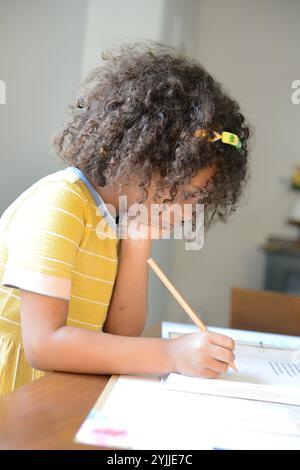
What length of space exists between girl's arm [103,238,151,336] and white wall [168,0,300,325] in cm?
209

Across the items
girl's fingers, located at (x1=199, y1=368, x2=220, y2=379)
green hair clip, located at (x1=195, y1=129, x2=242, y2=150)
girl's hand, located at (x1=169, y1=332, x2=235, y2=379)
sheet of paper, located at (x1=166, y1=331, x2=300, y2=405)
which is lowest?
sheet of paper, located at (x1=166, y1=331, x2=300, y2=405)

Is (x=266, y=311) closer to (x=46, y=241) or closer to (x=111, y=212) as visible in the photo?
(x=111, y=212)

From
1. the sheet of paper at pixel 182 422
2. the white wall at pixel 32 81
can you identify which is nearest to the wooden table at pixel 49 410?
the sheet of paper at pixel 182 422

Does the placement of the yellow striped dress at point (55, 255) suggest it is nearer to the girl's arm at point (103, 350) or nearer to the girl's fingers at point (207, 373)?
the girl's arm at point (103, 350)

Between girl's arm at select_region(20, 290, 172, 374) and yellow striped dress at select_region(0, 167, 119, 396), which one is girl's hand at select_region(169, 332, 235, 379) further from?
yellow striped dress at select_region(0, 167, 119, 396)

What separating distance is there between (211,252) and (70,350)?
2522 millimetres

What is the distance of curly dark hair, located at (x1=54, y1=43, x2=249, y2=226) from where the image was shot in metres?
0.87

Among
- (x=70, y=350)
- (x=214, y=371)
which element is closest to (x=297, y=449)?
(x=214, y=371)

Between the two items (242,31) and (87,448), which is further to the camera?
(242,31)

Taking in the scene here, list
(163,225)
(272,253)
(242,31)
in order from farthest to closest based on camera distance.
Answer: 1. (242,31)
2. (272,253)
3. (163,225)

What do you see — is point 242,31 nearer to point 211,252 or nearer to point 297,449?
point 211,252

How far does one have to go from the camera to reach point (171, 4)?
8.06 feet

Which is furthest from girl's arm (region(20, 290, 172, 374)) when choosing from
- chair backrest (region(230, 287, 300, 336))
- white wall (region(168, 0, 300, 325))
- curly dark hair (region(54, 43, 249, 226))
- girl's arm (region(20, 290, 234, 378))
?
white wall (region(168, 0, 300, 325))

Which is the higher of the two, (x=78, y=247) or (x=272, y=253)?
(x=78, y=247)
